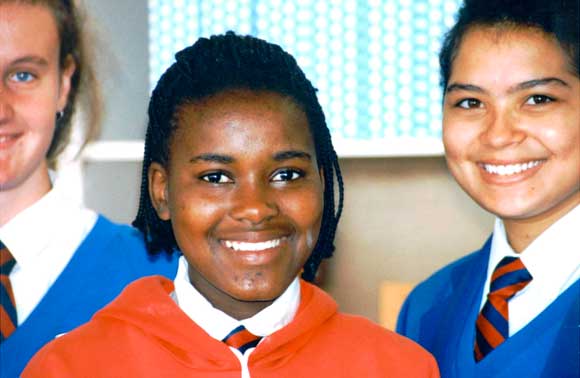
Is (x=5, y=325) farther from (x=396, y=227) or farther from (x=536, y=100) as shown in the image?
(x=396, y=227)

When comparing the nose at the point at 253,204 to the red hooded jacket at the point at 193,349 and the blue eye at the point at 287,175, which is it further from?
the red hooded jacket at the point at 193,349

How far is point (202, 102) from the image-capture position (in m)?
1.30

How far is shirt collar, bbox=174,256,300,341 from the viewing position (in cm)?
130

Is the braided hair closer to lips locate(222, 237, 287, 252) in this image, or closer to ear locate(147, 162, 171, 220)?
ear locate(147, 162, 171, 220)

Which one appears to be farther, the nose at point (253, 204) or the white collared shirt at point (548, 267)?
the white collared shirt at point (548, 267)

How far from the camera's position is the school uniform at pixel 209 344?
4.14 ft

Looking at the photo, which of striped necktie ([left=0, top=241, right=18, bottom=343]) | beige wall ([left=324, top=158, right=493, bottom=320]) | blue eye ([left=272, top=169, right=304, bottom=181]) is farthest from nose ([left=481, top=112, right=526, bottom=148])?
beige wall ([left=324, top=158, right=493, bottom=320])

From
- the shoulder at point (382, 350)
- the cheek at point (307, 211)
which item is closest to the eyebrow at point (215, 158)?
the cheek at point (307, 211)

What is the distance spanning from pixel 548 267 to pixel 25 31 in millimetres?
970

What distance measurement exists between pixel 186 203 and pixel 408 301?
2.16 ft

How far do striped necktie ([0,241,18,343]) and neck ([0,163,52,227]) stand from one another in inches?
2.4

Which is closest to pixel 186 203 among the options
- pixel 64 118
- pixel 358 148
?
pixel 64 118

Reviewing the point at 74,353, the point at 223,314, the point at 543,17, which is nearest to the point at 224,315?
the point at 223,314

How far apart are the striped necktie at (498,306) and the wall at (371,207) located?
0.93 meters
